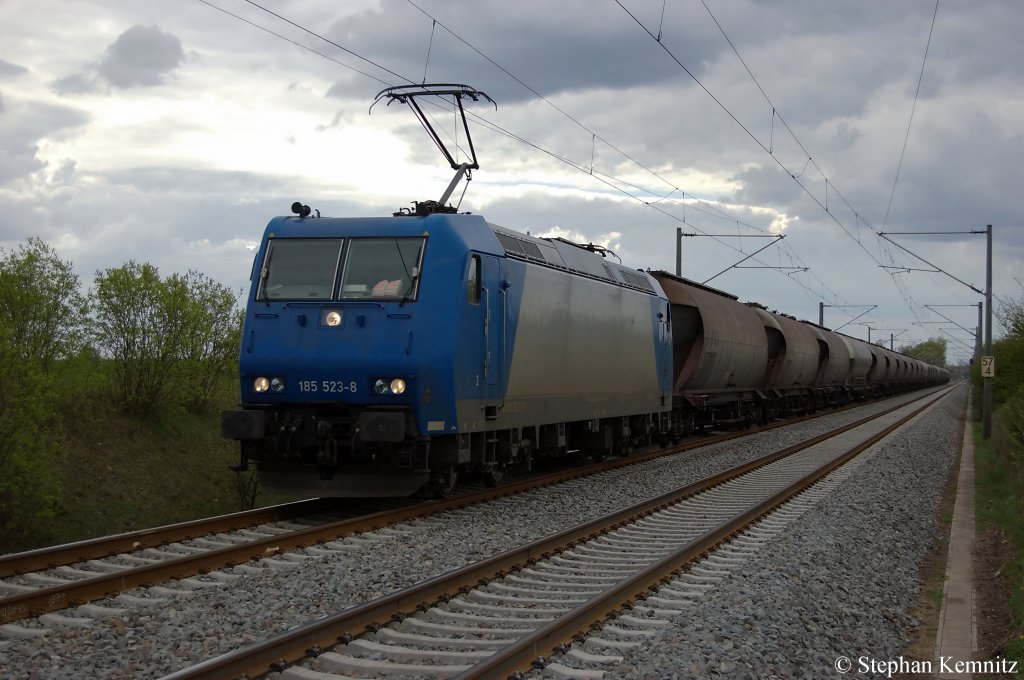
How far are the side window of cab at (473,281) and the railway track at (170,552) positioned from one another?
247 cm

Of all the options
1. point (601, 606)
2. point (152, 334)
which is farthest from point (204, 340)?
point (601, 606)

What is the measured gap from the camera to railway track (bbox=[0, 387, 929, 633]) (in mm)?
6992

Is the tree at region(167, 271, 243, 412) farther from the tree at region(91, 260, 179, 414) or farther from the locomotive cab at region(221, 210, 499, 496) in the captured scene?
the locomotive cab at region(221, 210, 499, 496)

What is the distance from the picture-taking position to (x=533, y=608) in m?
7.48

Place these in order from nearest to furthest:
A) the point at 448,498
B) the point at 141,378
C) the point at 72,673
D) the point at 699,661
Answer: the point at 72,673, the point at 699,661, the point at 448,498, the point at 141,378

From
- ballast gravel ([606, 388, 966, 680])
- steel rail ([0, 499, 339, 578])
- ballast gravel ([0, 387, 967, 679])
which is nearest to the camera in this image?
ballast gravel ([0, 387, 967, 679])

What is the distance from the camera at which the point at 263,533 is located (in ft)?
33.1

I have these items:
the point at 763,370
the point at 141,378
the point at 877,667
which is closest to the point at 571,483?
the point at 141,378

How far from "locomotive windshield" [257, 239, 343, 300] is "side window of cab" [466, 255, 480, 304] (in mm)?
1543

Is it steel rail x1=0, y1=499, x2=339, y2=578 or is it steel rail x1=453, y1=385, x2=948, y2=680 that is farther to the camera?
steel rail x1=0, y1=499, x2=339, y2=578

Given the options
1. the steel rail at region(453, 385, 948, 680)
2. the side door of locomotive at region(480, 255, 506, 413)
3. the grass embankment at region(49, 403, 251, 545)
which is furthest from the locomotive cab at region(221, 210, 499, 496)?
the grass embankment at region(49, 403, 251, 545)

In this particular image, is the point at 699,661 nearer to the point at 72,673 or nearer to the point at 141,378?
the point at 72,673

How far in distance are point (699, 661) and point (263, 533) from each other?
5.55 metres

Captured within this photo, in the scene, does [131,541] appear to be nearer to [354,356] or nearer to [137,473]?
[354,356]
